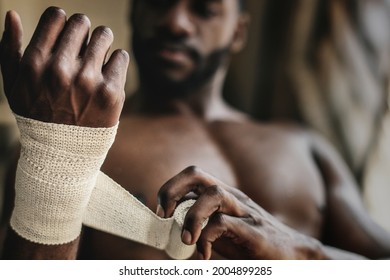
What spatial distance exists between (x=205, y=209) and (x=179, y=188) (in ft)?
0.14

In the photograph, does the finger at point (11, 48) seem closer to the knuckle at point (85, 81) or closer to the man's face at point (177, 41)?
the knuckle at point (85, 81)

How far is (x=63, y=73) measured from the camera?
61 centimetres

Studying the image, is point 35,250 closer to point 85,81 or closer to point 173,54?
point 85,81

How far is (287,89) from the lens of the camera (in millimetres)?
1362

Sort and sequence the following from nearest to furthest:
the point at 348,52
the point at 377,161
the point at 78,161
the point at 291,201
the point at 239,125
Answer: the point at 78,161
the point at 291,201
the point at 239,125
the point at 377,161
the point at 348,52

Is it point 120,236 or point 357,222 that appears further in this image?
point 357,222

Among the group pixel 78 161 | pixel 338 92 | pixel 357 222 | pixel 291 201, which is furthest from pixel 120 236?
pixel 338 92

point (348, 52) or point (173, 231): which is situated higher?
point (348, 52)

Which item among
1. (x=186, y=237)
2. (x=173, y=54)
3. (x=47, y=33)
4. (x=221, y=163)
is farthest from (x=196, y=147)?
(x=47, y=33)

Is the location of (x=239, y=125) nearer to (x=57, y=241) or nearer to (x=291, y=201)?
(x=291, y=201)

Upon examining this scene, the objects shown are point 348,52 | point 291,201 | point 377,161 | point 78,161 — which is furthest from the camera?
point 348,52

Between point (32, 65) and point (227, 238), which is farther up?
point (32, 65)

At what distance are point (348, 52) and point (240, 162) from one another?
0.47m

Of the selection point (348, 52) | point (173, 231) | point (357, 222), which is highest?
point (348, 52)
